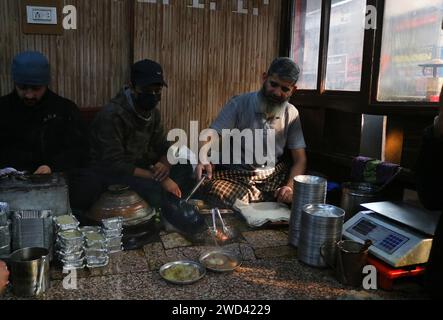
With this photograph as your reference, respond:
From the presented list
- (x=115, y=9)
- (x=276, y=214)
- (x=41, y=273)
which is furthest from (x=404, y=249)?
(x=115, y=9)

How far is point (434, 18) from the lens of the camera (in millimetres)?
3164

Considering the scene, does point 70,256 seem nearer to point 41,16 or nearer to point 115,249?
point 115,249

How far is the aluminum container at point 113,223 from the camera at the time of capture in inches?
104

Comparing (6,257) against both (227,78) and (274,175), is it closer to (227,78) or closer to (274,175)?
(274,175)

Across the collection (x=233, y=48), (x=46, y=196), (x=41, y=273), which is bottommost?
(x=41, y=273)

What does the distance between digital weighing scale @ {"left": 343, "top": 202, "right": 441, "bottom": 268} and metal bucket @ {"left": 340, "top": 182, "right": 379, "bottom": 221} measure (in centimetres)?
25

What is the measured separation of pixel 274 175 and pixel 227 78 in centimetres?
139

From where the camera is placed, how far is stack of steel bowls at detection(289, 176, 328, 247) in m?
2.85

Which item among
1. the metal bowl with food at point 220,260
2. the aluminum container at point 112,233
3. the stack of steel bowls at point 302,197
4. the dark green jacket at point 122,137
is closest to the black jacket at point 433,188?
the stack of steel bowls at point 302,197

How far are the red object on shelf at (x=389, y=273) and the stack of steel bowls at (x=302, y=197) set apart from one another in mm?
626

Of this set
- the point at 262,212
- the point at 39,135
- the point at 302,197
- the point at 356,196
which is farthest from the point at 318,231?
the point at 39,135

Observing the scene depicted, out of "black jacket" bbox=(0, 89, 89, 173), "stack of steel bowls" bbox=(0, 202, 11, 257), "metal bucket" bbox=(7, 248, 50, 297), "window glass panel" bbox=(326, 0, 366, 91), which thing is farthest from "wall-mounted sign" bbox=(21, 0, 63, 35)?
"window glass panel" bbox=(326, 0, 366, 91)

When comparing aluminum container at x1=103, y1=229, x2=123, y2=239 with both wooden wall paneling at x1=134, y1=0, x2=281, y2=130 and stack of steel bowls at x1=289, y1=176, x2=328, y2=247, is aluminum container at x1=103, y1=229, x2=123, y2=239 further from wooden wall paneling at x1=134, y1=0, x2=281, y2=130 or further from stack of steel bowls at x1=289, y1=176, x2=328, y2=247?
wooden wall paneling at x1=134, y1=0, x2=281, y2=130

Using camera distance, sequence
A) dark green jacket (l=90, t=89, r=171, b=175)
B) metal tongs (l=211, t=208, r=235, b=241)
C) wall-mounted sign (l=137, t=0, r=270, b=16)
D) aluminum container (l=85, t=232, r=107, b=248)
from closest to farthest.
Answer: aluminum container (l=85, t=232, r=107, b=248)
metal tongs (l=211, t=208, r=235, b=241)
dark green jacket (l=90, t=89, r=171, b=175)
wall-mounted sign (l=137, t=0, r=270, b=16)
